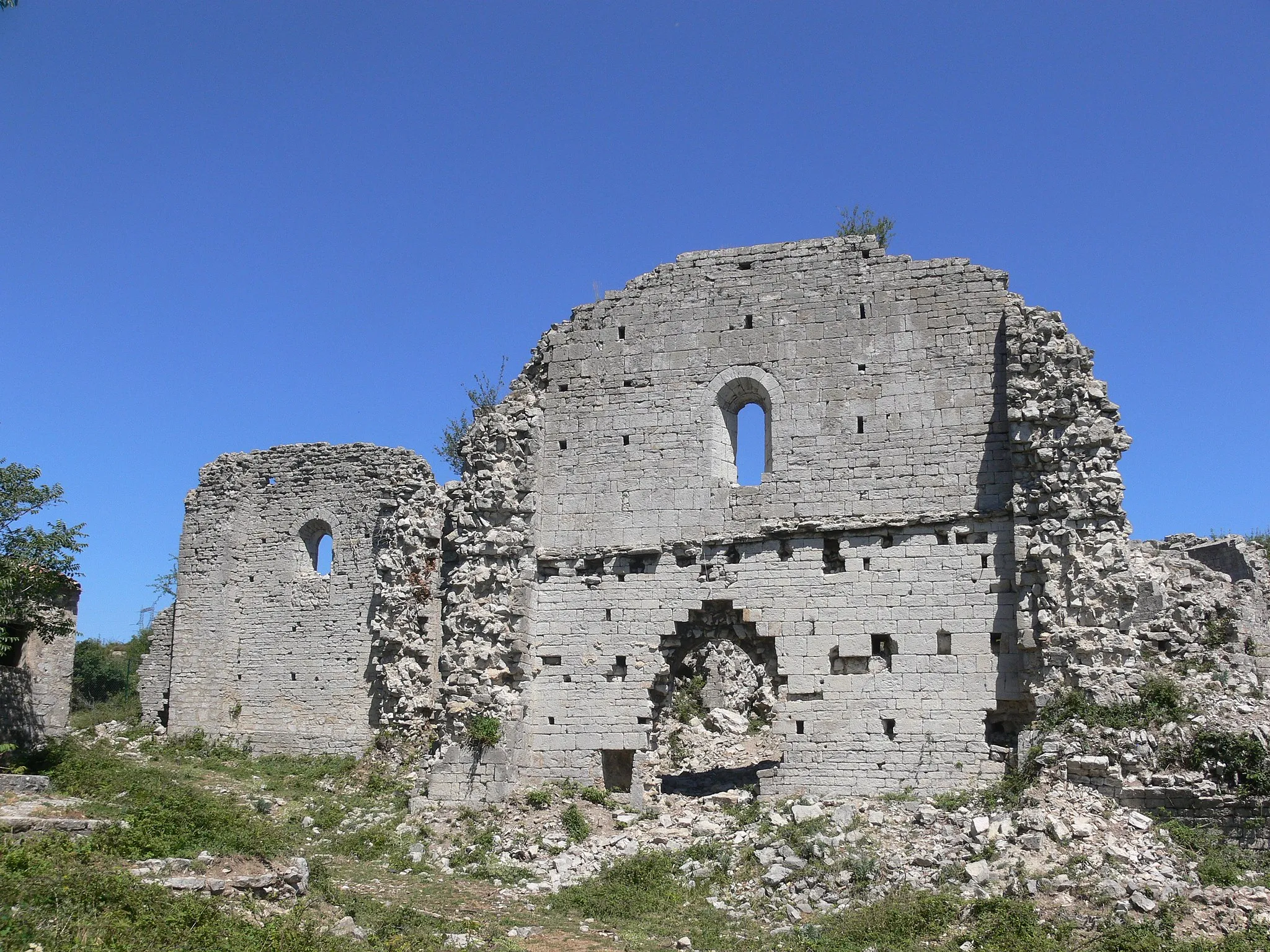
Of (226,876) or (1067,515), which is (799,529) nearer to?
(1067,515)

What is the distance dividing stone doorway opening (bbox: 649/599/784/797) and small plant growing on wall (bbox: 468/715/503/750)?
88.8 inches

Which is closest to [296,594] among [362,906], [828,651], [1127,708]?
[828,651]

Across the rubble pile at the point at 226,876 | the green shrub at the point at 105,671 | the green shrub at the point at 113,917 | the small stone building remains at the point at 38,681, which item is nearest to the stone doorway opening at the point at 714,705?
the rubble pile at the point at 226,876

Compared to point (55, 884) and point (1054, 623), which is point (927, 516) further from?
point (55, 884)

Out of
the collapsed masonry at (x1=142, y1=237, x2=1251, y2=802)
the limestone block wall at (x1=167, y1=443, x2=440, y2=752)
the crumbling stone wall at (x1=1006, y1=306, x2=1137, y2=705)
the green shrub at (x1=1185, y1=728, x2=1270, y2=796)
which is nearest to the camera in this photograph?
the green shrub at (x1=1185, y1=728, x2=1270, y2=796)

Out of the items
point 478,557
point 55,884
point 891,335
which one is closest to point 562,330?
point 478,557

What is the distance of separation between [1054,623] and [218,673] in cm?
1531

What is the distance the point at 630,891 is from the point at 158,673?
537 inches

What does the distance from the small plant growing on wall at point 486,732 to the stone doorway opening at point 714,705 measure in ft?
7.40

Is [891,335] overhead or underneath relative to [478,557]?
overhead

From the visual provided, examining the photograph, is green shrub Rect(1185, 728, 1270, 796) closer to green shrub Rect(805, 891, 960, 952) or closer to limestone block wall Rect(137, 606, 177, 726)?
green shrub Rect(805, 891, 960, 952)

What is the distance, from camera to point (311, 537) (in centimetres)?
2277

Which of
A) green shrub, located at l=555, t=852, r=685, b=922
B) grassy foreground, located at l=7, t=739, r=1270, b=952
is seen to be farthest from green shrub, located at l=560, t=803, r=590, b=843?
grassy foreground, located at l=7, t=739, r=1270, b=952

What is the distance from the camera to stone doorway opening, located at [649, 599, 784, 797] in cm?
1695
